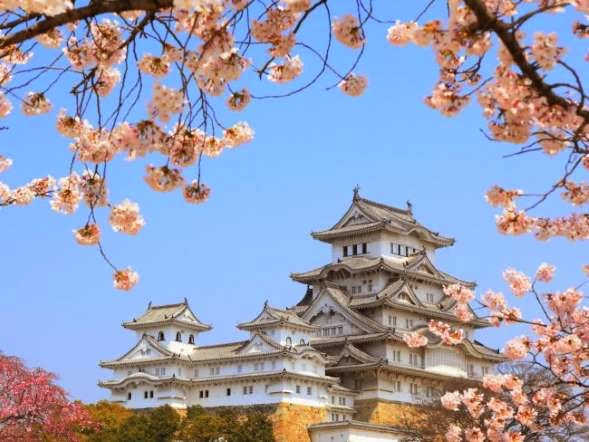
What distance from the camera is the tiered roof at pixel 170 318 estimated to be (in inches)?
1962

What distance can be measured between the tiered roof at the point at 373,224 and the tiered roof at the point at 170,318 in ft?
34.3

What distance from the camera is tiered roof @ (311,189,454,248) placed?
5438 centimetres

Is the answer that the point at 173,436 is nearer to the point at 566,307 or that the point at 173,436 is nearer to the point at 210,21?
the point at 566,307

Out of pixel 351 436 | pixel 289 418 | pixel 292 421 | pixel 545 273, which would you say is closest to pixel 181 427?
pixel 289 418

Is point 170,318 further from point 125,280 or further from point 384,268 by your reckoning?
point 125,280

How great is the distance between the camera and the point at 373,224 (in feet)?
177

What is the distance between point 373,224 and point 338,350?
8.80 metres

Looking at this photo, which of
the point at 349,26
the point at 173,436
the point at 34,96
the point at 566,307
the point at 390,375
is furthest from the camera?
the point at 390,375

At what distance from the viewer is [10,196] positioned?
1092 centimetres

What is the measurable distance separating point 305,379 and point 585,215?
37148 mm

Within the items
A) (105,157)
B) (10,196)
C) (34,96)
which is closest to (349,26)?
(105,157)

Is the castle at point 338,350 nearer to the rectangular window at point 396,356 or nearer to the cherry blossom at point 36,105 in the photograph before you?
the rectangular window at point 396,356

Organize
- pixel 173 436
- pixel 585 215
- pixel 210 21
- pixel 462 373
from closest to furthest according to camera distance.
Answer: pixel 210 21 → pixel 585 215 → pixel 173 436 → pixel 462 373

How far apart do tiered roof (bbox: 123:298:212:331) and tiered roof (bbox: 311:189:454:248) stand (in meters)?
10.5
